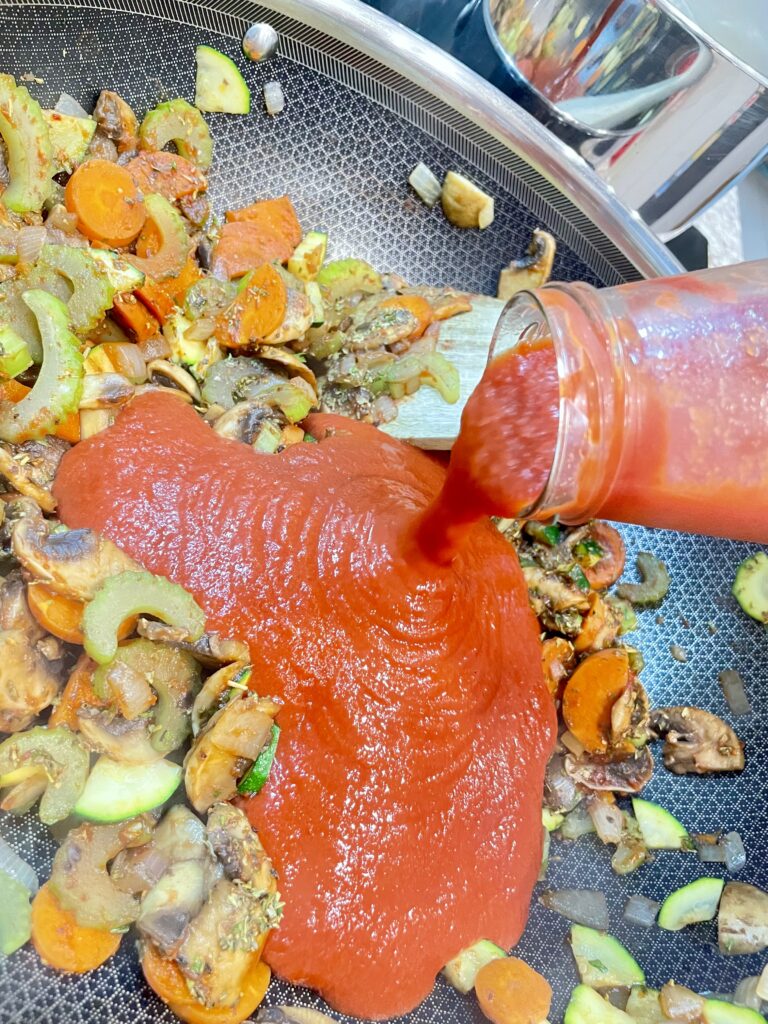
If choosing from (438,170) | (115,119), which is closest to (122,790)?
(115,119)

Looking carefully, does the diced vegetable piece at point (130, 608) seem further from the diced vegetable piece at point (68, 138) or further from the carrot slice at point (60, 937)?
the diced vegetable piece at point (68, 138)

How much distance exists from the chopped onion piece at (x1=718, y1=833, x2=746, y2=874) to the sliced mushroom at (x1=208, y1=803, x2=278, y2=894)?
1214 mm

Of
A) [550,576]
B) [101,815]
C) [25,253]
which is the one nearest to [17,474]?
[25,253]

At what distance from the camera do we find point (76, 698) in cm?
158

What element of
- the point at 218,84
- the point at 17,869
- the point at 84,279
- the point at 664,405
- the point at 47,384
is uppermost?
the point at 664,405

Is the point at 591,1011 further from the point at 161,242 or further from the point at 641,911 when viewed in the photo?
the point at 161,242

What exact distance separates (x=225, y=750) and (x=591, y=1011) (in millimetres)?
987

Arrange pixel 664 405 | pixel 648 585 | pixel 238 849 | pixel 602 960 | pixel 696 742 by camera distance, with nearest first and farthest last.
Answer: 1. pixel 664 405
2. pixel 238 849
3. pixel 602 960
4. pixel 696 742
5. pixel 648 585

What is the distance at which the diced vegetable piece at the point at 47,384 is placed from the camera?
173cm

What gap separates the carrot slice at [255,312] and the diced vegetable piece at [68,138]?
49 cm

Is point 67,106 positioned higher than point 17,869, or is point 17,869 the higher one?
point 67,106

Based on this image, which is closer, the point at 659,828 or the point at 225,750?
the point at 225,750

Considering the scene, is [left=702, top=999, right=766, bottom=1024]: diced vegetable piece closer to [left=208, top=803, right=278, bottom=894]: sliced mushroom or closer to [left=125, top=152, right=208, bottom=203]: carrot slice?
[left=208, top=803, right=278, bottom=894]: sliced mushroom

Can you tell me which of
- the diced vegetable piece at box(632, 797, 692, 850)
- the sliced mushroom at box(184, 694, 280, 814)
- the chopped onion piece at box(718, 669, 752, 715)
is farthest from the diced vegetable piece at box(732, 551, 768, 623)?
the sliced mushroom at box(184, 694, 280, 814)
